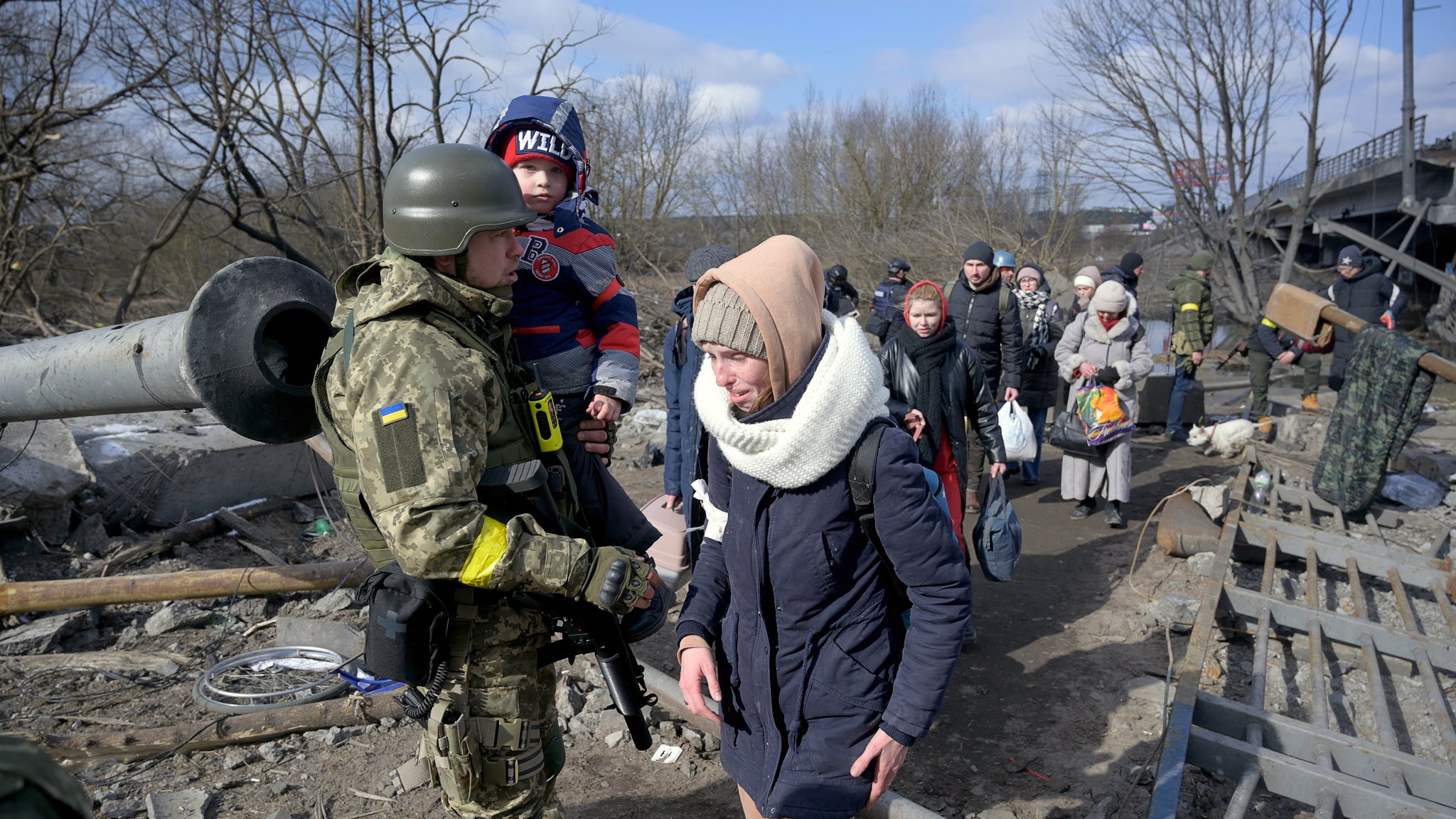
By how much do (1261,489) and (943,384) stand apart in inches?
134

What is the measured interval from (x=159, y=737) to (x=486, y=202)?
2667 millimetres

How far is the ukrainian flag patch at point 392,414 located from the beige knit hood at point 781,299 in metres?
0.69

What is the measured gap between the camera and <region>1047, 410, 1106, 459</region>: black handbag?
252 inches

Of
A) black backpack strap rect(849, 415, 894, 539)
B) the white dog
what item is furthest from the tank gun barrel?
the white dog

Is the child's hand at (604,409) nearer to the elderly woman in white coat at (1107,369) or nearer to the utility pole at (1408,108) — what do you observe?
the elderly woman in white coat at (1107,369)

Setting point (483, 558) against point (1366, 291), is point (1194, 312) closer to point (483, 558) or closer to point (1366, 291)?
point (1366, 291)

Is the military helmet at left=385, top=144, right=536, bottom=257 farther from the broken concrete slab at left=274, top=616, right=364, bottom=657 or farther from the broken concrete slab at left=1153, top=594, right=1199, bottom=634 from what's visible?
the broken concrete slab at left=1153, top=594, right=1199, bottom=634

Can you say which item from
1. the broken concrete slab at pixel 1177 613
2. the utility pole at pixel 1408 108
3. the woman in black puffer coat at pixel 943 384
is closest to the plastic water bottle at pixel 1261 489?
the broken concrete slab at pixel 1177 613

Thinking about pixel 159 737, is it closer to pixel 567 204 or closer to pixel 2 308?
pixel 567 204

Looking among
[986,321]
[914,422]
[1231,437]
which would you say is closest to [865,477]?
[914,422]

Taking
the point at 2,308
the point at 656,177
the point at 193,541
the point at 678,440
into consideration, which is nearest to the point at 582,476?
the point at 678,440

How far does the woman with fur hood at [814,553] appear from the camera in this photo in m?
1.81

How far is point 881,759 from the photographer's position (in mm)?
1840

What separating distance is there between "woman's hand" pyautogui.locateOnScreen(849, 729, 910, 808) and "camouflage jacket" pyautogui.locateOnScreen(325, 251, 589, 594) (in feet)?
2.35
